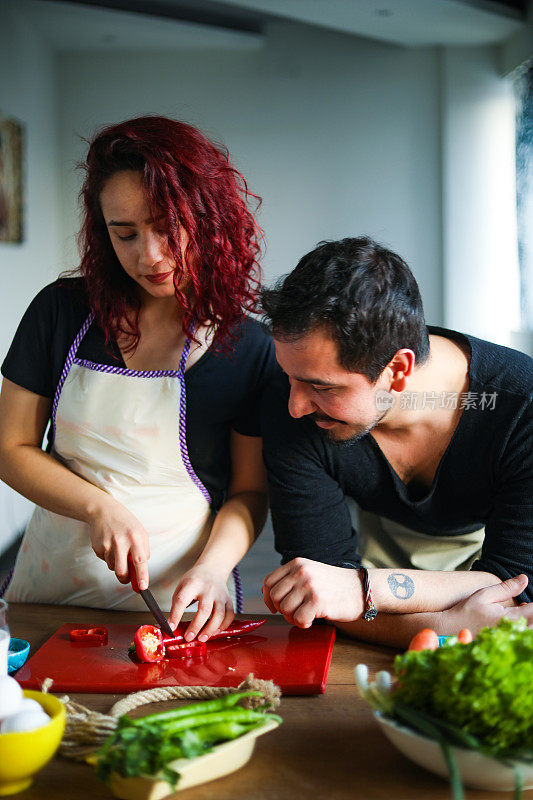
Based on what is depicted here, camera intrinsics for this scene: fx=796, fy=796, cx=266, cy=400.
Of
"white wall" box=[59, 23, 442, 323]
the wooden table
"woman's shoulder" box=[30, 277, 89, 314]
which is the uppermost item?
"white wall" box=[59, 23, 442, 323]

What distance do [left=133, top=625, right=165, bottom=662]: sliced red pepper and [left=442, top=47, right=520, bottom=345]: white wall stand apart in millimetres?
4703

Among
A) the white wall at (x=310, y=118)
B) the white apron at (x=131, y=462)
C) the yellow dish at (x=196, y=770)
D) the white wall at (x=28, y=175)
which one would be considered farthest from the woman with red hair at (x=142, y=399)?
the white wall at (x=310, y=118)

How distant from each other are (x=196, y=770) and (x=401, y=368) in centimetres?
87

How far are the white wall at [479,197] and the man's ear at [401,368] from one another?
4.26 metres

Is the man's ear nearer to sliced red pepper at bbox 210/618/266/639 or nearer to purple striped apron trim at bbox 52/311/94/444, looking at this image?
sliced red pepper at bbox 210/618/266/639

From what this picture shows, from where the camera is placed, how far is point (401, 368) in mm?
1550

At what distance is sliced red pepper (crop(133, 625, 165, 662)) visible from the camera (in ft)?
4.25

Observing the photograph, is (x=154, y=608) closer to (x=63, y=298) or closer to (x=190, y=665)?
(x=190, y=665)

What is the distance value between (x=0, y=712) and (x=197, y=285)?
0.90m

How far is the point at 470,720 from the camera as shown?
34.8 inches

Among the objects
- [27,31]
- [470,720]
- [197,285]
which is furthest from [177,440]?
[27,31]

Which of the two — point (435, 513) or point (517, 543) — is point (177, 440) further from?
point (517, 543)

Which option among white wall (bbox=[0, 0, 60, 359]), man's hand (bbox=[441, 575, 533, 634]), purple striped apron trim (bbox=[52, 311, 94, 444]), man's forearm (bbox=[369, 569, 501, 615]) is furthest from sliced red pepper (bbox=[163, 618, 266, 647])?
white wall (bbox=[0, 0, 60, 359])

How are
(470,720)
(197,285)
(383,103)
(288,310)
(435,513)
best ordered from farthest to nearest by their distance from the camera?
(383,103), (435,513), (197,285), (288,310), (470,720)
